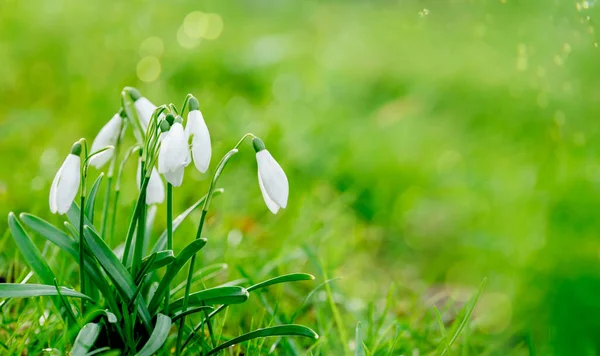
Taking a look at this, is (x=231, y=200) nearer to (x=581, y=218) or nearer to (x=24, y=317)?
(x=24, y=317)

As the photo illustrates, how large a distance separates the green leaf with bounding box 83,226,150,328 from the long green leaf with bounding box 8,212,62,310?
159 mm

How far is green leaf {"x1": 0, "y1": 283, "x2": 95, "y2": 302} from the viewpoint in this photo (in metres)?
1.18

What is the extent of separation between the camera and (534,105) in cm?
367

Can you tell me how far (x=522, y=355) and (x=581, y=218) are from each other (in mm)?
823

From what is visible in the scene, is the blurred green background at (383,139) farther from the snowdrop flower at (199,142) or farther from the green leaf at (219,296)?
the snowdrop flower at (199,142)

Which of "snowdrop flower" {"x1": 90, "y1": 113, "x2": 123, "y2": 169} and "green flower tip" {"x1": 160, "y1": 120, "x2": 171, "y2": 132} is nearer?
"green flower tip" {"x1": 160, "y1": 120, "x2": 171, "y2": 132}

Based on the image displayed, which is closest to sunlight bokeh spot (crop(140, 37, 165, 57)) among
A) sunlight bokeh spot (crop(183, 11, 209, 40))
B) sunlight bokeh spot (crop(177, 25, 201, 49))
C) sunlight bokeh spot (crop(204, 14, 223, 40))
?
sunlight bokeh spot (crop(177, 25, 201, 49))

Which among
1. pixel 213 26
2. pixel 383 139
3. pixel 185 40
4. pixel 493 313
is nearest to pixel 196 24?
pixel 213 26

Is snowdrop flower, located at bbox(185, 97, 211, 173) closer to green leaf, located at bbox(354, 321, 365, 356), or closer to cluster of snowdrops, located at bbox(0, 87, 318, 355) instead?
cluster of snowdrops, located at bbox(0, 87, 318, 355)

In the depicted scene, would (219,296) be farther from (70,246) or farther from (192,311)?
(70,246)

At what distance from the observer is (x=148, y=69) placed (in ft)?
11.5

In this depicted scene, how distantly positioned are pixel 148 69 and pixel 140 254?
2.39 meters

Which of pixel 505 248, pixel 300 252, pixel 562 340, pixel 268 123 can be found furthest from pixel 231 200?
pixel 562 340

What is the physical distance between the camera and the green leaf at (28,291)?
1183 millimetres
